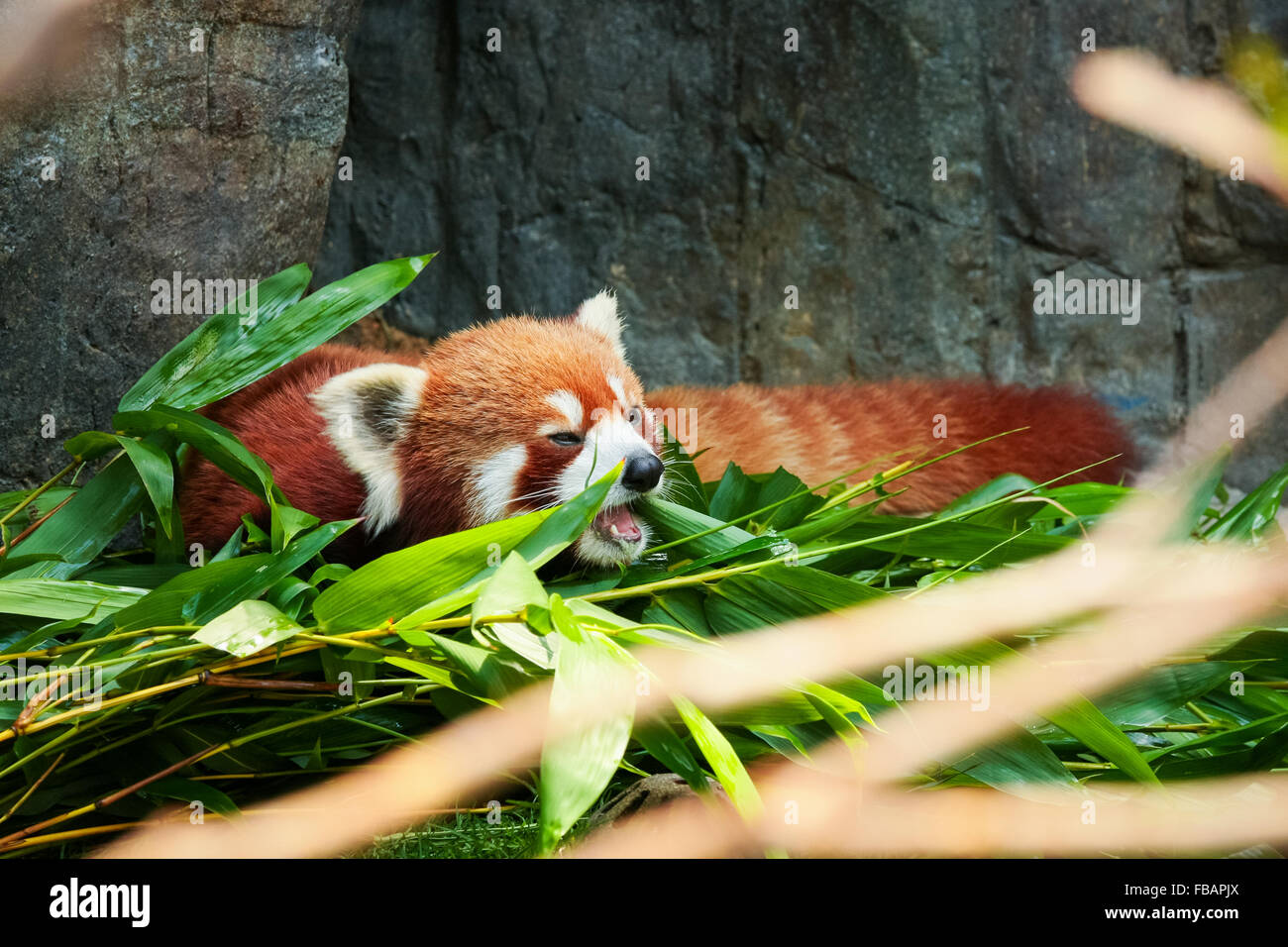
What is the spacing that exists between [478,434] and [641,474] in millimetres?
488

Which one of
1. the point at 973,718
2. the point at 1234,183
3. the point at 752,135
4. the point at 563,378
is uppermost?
the point at 752,135

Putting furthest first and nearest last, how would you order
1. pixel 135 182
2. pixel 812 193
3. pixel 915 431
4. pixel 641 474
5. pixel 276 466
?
pixel 812 193 → pixel 915 431 → pixel 135 182 → pixel 276 466 → pixel 641 474

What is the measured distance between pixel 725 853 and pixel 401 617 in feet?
2.40

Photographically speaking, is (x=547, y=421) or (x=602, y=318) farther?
(x=602, y=318)

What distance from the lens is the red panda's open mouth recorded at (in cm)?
276

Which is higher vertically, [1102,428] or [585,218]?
[585,218]

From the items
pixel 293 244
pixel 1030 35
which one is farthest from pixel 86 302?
pixel 1030 35

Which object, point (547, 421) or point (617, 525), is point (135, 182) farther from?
point (617, 525)

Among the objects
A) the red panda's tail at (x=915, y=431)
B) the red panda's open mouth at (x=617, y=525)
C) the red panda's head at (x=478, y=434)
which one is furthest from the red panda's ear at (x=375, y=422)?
the red panda's tail at (x=915, y=431)

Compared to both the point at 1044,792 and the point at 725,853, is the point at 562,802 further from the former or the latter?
the point at 1044,792

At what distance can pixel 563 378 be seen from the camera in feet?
9.74

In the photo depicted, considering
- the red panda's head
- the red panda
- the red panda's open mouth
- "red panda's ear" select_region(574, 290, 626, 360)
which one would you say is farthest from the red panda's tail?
the red panda's open mouth

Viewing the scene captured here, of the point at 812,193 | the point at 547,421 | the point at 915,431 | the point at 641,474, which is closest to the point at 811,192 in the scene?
the point at 812,193

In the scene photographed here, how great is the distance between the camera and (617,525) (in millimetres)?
2783
